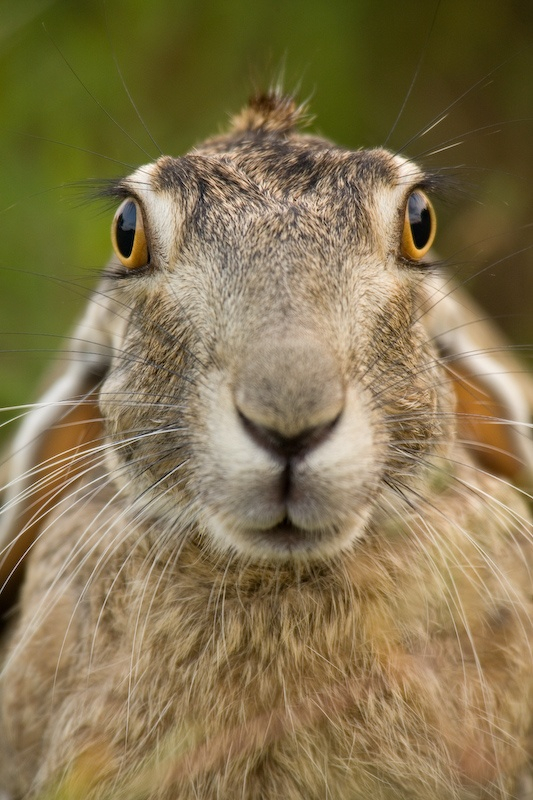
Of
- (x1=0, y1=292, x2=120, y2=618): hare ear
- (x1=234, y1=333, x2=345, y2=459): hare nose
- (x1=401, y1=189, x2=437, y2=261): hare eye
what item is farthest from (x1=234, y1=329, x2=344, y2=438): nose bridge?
(x1=0, y1=292, x2=120, y2=618): hare ear

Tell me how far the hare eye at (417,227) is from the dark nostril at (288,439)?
812 mm

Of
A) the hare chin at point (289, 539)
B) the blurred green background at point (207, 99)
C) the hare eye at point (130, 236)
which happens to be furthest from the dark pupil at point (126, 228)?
the blurred green background at point (207, 99)

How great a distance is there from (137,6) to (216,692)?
4.25 m

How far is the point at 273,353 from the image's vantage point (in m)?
2.27

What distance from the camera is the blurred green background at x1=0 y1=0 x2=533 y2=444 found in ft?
17.0

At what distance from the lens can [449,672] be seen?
Answer: 2.76m

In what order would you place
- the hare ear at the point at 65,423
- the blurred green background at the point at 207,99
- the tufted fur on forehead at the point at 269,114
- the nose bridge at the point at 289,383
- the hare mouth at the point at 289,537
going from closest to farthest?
1. the nose bridge at the point at 289,383
2. the hare mouth at the point at 289,537
3. the hare ear at the point at 65,423
4. the tufted fur on forehead at the point at 269,114
5. the blurred green background at the point at 207,99

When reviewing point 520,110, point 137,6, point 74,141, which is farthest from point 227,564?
point 520,110

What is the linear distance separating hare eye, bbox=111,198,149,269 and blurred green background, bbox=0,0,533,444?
5.77 ft

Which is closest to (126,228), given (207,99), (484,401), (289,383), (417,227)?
(417,227)

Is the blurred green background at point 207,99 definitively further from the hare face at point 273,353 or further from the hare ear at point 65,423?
the hare face at point 273,353

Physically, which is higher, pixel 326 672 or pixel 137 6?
pixel 137 6

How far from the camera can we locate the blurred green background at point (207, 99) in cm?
520

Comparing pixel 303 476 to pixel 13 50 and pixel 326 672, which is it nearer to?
pixel 326 672
